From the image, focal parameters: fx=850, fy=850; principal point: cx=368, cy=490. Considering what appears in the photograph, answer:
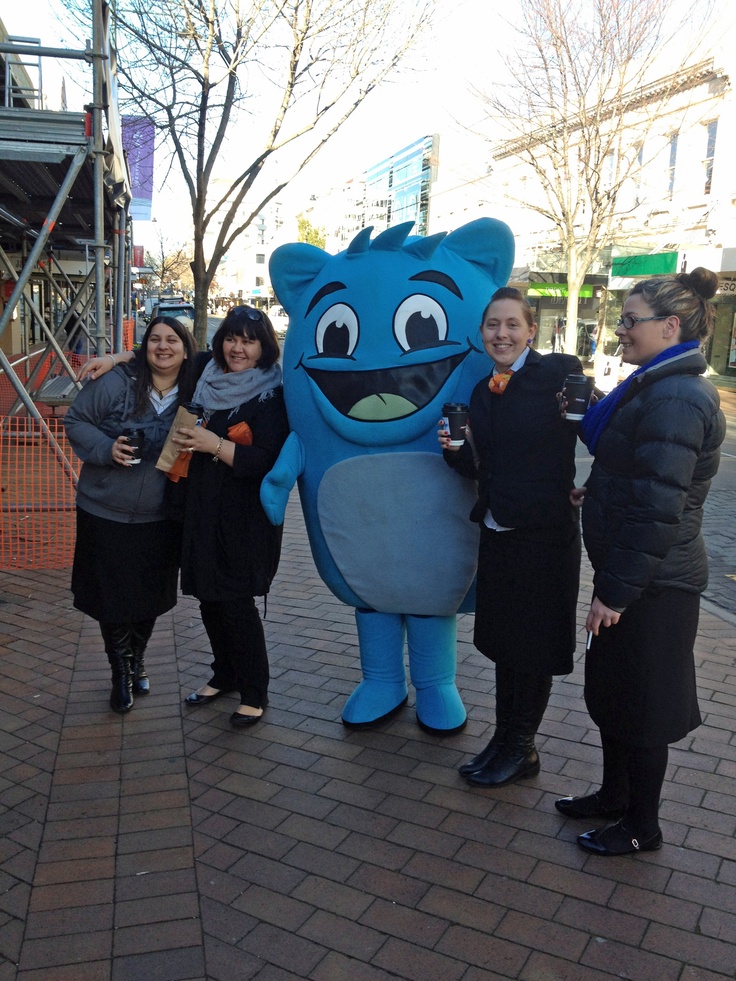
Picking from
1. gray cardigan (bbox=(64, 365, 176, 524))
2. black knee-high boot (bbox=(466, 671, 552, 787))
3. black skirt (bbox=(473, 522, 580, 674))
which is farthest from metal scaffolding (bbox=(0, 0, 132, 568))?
black knee-high boot (bbox=(466, 671, 552, 787))

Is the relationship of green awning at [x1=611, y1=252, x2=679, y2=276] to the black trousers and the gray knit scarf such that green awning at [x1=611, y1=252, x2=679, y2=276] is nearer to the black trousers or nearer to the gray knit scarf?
the gray knit scarf

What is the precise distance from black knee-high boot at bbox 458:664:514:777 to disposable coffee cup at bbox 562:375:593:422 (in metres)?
1.04

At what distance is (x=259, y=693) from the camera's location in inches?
149

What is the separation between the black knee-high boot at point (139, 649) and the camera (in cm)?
396

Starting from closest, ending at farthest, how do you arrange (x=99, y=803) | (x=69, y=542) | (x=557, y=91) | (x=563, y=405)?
1. (x=563, y=405)
2. (x=99, y=803)
3. (x=69, y=542)
4. (x=557, y=91)

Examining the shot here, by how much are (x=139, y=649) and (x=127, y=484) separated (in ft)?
2.75

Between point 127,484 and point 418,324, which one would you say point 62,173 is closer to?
point 127,484

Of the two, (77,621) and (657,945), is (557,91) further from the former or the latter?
(657,945)

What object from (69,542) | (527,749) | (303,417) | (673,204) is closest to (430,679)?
(527,749)

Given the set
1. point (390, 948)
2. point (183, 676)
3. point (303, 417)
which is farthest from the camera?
point (183, 676)

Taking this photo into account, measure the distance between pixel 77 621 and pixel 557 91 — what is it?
43.4 feet

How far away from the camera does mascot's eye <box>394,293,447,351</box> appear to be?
11.1ft

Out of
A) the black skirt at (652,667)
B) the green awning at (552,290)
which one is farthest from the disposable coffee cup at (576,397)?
the green awning at (552,290)

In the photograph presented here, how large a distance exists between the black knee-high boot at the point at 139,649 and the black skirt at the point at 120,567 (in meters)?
0.12
